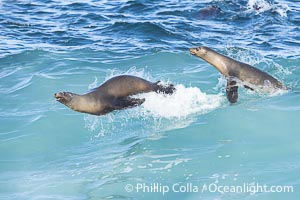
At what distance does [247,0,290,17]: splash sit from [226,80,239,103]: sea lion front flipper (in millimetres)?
7788

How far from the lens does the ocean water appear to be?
6.79 m

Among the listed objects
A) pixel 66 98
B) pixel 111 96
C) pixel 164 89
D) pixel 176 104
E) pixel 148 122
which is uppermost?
pixel 66 98

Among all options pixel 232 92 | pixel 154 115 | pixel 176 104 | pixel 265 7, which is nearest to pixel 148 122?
pixel 154 115

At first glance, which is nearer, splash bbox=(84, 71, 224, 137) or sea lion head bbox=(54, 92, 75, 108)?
sea lion head bbox=(54, 92, 75, 108)

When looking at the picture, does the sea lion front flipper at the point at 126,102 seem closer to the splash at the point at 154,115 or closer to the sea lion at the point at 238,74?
the splash at the point at 154,115

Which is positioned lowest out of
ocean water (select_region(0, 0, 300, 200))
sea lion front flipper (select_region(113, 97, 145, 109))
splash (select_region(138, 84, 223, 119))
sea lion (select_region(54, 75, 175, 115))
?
ocean water (select_region(0, 0, 300, 200))

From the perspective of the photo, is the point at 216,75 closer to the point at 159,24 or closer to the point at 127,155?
the point at 127,155

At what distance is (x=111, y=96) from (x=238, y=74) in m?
2.16

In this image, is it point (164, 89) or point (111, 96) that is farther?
point (164, 89)

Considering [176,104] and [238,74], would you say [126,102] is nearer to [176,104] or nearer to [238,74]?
[176,104]

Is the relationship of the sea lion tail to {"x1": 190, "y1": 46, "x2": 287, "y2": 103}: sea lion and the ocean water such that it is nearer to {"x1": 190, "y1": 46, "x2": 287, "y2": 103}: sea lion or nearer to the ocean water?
the ocean water

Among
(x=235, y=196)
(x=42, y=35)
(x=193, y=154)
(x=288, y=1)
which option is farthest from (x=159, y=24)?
(x=235, y=196)

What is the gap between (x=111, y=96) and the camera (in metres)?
8.22

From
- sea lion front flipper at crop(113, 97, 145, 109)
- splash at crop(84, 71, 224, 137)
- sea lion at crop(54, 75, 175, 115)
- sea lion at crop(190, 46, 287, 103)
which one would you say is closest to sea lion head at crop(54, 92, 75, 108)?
sea lion at crop(54, 75, 175, 115)
